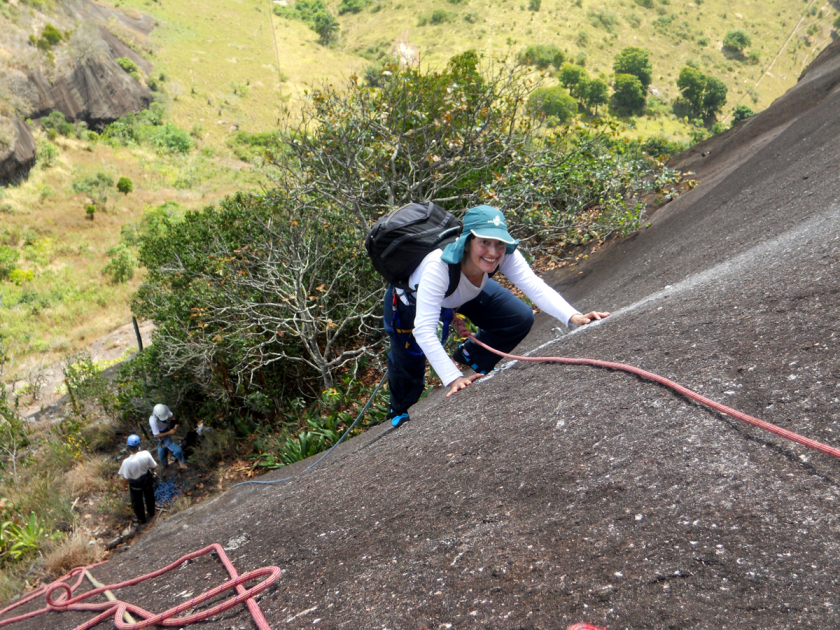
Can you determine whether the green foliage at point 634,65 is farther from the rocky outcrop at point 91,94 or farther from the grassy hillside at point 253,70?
the rocky outcrop at point 91,94

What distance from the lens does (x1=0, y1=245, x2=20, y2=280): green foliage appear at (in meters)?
25.0

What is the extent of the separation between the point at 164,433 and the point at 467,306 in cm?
726

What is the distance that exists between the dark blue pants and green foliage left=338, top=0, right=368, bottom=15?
123492 mm

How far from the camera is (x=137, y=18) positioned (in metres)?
65.8

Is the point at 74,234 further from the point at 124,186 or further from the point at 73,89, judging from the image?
the point at 73,89

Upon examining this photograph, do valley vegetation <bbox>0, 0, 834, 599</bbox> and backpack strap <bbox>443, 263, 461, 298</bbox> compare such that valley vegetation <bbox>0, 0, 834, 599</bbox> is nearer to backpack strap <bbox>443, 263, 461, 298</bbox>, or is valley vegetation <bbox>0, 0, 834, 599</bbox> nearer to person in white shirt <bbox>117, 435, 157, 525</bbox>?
person in white shirt <bbox>117, 435, 157, 525</bbox>

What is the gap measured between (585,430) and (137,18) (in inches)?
3124

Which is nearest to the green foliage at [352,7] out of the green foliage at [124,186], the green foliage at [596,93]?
the green foliage at [596,93]

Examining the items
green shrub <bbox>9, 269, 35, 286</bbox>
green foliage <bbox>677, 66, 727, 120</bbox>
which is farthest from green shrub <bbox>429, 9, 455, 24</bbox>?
green shrub <bbox>9, 269, 35, 286</bbox>

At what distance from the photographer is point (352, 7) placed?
112m

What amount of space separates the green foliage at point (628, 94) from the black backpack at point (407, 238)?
293 ft

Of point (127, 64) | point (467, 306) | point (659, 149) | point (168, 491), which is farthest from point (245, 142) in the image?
point (467, 306)

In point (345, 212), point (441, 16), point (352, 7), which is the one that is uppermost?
point (352, 7)

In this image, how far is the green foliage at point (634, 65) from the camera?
86.2 metres
